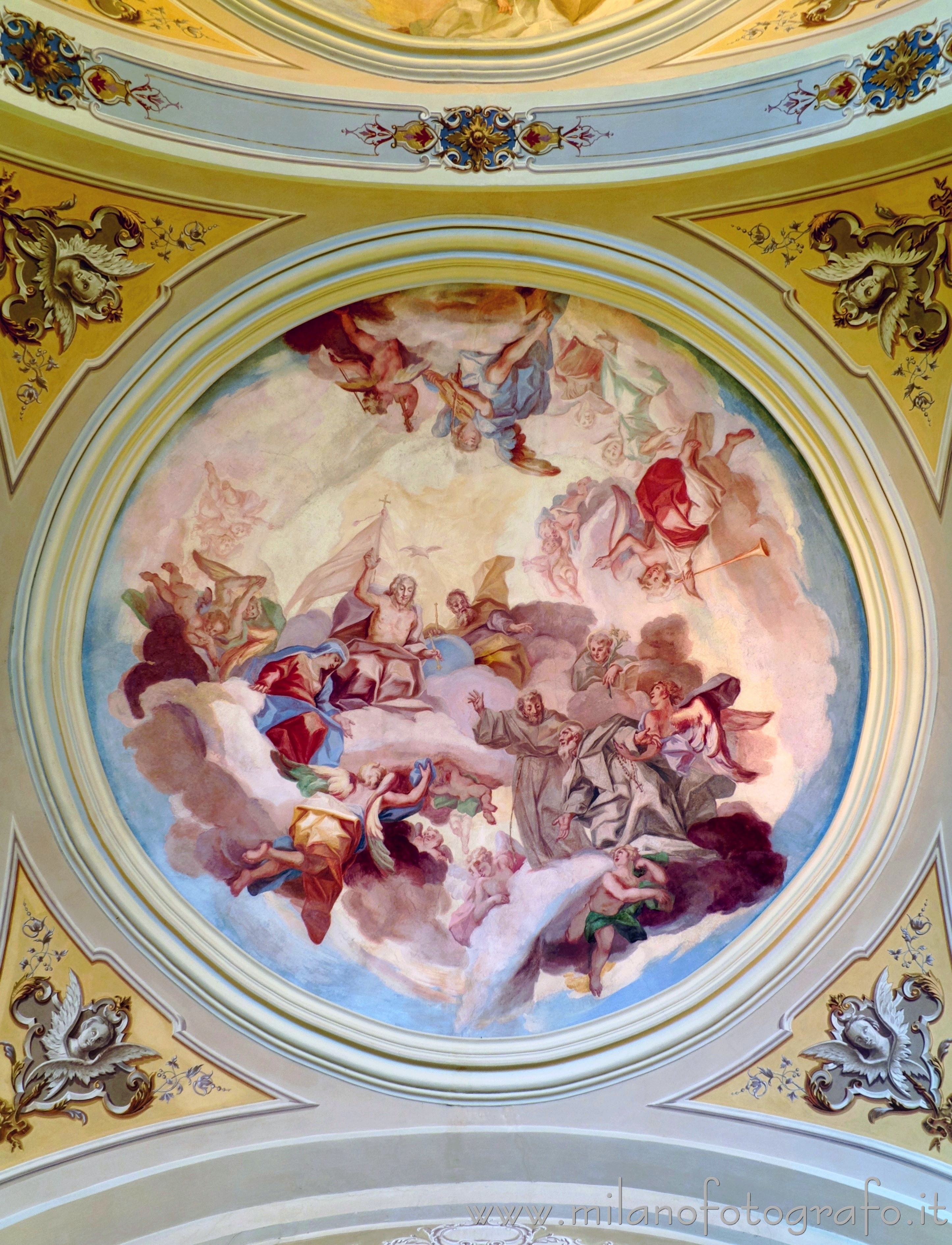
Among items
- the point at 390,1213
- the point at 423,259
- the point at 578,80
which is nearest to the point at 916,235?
the point at 578,80

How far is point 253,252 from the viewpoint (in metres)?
8.83

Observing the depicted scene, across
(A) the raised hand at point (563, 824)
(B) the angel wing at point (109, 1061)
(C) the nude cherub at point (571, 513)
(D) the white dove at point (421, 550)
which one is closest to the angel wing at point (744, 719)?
(A) the raised hand at point (563, 824)

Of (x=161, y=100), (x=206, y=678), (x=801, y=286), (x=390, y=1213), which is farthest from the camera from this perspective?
(x=206, y=678)

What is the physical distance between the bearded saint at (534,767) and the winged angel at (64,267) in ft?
14.0

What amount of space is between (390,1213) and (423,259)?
22.5 feet

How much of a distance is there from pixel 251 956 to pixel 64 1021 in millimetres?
1437

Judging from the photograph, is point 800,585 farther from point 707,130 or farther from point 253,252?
point 253,252

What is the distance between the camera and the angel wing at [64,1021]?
9352 mm

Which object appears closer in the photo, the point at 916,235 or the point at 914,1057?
the point at 916,235

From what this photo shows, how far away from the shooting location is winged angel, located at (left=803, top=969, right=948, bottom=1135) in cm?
937

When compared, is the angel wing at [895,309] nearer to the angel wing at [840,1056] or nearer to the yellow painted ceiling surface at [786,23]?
the yellow painted ceiling surface at [786,23]

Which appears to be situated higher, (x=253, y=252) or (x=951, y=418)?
(x=253, y=252)

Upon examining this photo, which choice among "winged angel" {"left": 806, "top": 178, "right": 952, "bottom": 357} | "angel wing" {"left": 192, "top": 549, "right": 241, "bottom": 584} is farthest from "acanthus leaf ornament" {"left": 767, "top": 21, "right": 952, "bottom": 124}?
"angel wing" {"left": 192, "top": 549, "right": 241, "bottom": 584}

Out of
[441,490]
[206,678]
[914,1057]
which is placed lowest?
[914,1057]
